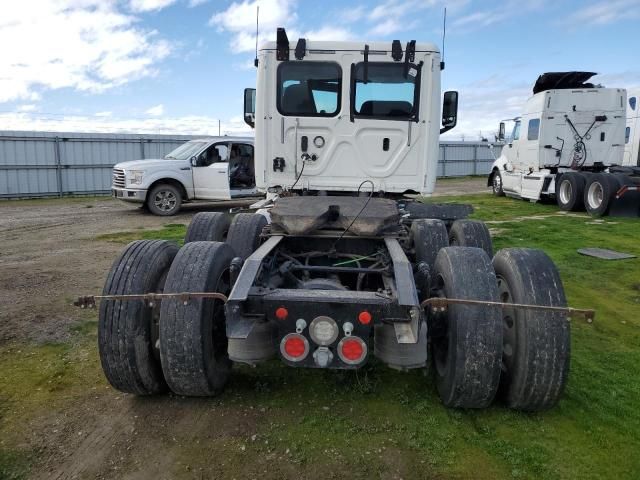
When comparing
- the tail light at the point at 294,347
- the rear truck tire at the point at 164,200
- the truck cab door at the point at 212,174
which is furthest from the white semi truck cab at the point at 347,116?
the rear truck tire at the point at 164,200

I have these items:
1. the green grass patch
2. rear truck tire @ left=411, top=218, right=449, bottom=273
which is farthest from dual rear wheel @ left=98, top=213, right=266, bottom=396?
the green grass patch

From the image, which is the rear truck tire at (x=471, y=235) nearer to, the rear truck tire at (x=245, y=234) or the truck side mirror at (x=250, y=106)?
the rear truck tire at (x=245, y=234)

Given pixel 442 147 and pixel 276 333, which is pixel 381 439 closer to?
pixel 276 333

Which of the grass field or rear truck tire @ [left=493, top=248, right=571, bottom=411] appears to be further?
rear truck tire @ [left=493, top=248, right=571, bottom=411]

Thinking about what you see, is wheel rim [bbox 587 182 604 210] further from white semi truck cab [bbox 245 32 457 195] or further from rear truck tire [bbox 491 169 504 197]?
white semi truck cab [bbox 245 32 457 195]

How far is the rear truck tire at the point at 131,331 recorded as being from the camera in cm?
327

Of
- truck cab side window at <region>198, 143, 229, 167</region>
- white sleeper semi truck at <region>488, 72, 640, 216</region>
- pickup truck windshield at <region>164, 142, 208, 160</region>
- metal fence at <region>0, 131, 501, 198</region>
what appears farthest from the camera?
metal fence at <region>0, 131, 501, 198</region>

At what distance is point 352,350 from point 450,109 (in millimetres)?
4068

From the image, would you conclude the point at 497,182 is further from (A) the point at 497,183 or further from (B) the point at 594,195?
(B) the point at 594,195

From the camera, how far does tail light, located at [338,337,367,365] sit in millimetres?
2932

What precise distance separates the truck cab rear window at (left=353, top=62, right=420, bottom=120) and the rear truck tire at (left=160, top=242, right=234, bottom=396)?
314 centimetres

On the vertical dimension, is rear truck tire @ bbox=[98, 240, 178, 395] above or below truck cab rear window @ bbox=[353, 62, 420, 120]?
below

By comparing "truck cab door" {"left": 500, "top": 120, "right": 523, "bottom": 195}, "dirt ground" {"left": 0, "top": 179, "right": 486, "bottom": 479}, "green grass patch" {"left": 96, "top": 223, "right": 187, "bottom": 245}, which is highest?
"truck cab door" {"left": 500, "top": 120, "right": 523, "bottom": 195}

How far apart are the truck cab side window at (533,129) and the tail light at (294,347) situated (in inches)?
547
